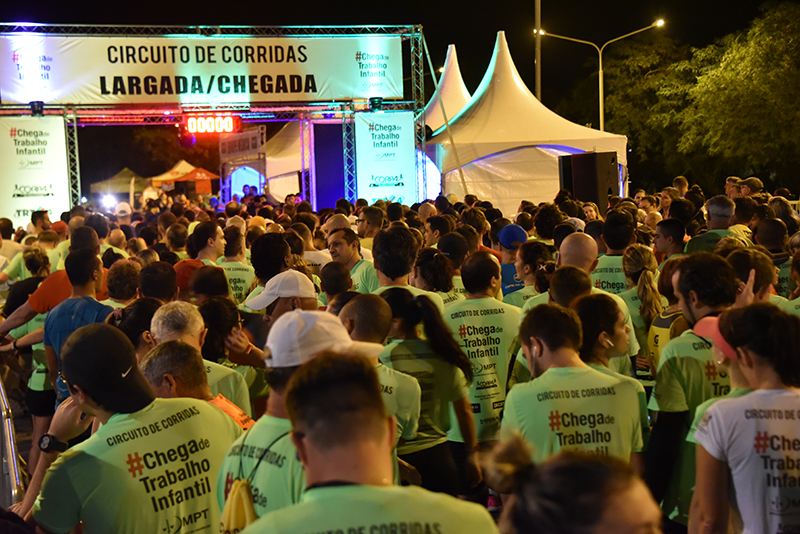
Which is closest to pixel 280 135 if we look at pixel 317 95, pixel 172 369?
pixel 317 95

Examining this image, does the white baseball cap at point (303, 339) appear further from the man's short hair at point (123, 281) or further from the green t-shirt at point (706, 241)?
the green t-shirt at point (706, 241)

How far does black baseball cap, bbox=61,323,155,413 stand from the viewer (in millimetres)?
2664

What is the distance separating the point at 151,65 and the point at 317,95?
3525mm

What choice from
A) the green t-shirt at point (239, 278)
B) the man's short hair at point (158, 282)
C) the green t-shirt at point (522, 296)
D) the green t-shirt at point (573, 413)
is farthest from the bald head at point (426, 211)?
the green t-shirt at point (573, 413)

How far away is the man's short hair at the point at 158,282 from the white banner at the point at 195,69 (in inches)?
482

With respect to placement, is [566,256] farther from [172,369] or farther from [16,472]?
[16,472]

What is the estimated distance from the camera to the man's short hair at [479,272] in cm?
457

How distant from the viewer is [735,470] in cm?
260

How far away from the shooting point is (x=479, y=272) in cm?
457

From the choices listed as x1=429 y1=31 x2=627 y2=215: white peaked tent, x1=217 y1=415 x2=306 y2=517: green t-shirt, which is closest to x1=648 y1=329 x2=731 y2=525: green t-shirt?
x1=217 y1=415 x2=306 y2=517: green t-shirt

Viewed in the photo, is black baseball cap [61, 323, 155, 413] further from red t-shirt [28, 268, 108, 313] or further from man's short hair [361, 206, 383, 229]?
man's short hair [361, 206, 383, 229]

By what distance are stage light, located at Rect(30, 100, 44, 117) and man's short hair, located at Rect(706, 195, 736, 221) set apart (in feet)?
44.6

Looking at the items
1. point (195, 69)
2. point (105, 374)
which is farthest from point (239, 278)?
point (195, 69)

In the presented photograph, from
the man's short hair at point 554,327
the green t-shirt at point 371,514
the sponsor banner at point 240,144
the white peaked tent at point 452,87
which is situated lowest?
the green t-shirt at point 371,514
